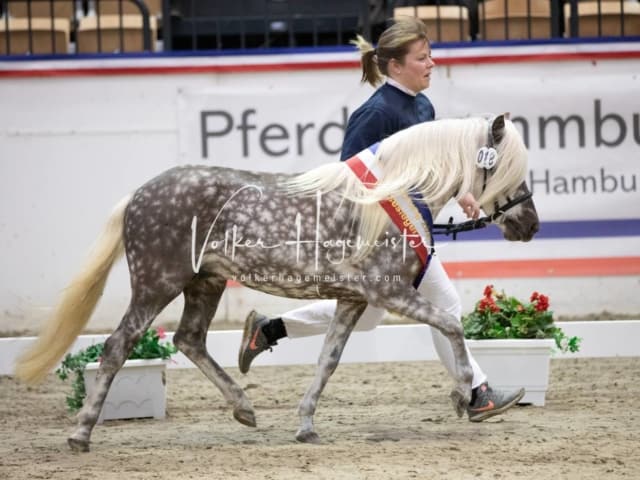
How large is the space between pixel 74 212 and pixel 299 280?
3953 mm

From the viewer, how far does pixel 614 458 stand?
477cm

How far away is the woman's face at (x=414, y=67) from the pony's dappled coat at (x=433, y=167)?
34 cm

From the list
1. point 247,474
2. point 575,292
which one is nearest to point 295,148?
point 575,292

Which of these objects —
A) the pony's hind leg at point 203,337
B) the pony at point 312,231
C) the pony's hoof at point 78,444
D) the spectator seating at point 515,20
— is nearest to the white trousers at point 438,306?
the pony at point 312,231

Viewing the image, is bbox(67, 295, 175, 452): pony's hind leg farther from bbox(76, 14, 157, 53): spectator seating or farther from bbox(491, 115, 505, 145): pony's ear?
bbox(76, 14, 157, 53): spectator seating

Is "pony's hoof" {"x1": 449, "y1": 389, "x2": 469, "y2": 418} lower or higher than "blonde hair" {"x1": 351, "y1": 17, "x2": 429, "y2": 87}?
lower

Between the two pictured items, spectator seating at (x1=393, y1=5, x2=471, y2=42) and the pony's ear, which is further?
spectator seating at (x1=393, y1=5, x2=471, y2=42)

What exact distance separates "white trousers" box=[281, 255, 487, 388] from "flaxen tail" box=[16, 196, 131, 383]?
0.98m

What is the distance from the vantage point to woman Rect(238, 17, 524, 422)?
5.47 metres

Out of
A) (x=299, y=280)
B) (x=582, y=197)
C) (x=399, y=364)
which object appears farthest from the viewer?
(x=582, y=197)

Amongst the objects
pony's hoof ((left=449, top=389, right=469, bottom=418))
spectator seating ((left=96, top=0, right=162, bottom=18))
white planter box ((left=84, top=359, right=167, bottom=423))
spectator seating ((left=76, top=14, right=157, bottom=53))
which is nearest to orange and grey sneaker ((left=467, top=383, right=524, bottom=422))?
pony's hoof ((left=449, top=389, right=469, bottom=418))

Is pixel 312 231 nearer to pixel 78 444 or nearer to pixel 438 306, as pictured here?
pixel 438 306

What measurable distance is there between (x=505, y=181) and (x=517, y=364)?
1311mm

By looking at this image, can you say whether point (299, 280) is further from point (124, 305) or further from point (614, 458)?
point (124, 305)
